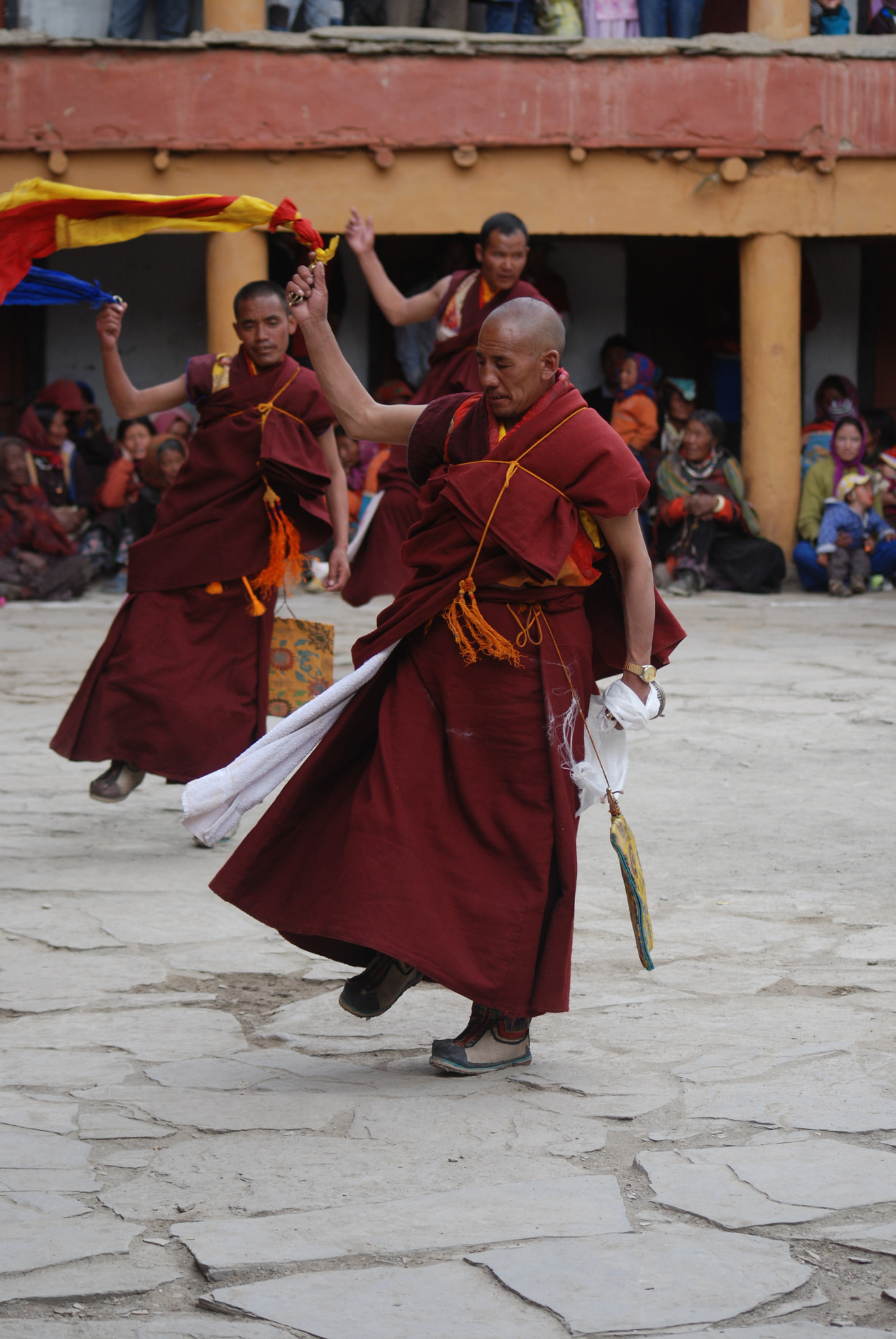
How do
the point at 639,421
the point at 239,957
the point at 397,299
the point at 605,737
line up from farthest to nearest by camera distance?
1. the point at 639,421
2. the point at 397,299
3. the point at 239,957
4. the point at 605,737

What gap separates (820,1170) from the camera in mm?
2645

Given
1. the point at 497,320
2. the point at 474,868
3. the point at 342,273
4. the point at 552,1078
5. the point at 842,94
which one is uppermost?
the point at 842,94

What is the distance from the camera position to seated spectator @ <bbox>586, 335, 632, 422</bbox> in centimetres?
1240

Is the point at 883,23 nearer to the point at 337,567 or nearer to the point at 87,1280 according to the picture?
the point at 337,567

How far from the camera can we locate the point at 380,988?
128 inches

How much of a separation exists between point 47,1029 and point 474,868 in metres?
0.95

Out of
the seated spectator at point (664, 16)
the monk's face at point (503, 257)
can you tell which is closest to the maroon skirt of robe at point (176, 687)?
the monk's face at point (503, 257)

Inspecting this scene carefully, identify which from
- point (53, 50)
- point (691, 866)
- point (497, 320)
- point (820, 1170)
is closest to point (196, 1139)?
point (820, 1170)

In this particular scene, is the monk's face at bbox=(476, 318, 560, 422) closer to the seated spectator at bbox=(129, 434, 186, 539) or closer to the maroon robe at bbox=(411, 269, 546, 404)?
the maroon robe at bbox=(411, 269, 546, 404)

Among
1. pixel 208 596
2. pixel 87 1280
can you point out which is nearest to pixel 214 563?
pixel 208 596

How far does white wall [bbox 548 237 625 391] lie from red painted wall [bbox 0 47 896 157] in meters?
2.32

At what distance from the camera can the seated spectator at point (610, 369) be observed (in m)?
12.4

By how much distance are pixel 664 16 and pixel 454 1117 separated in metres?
9.95

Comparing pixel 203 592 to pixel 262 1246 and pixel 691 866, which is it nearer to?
pixel 691 866
